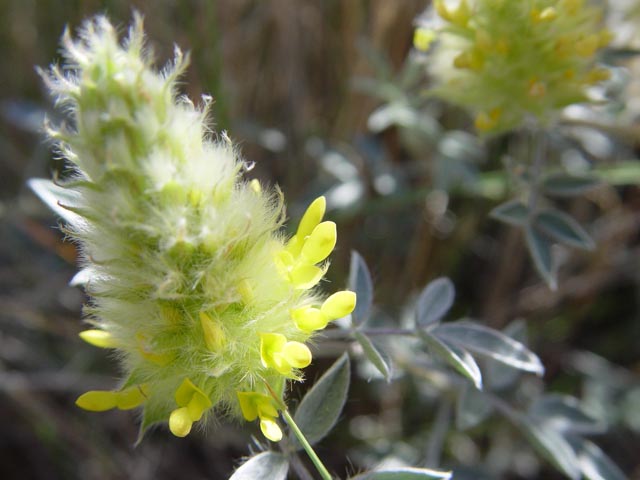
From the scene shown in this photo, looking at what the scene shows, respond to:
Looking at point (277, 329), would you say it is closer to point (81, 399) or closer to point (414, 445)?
point (81, 399)

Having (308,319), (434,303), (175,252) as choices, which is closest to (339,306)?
(308,319)

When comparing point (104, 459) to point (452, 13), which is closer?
point (452, 13)

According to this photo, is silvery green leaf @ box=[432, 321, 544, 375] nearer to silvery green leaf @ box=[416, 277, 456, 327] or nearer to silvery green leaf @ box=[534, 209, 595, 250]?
silvery green leaf @ box=[416, 277, 456, 327]

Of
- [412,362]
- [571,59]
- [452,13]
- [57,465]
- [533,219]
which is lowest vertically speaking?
[57,465]

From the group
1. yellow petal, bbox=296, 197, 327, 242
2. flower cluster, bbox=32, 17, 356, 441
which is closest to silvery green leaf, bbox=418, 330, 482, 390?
flower cluster, bbox=32, 17, 356, 441

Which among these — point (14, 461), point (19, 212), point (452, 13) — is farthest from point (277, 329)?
point (14, 461)

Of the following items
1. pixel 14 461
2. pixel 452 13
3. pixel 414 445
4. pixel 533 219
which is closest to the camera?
pixel 452 13

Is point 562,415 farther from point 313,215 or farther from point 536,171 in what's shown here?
point 313,215

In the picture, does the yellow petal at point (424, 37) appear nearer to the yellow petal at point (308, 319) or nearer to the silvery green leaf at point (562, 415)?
the yellow petal at point (308, 319)
